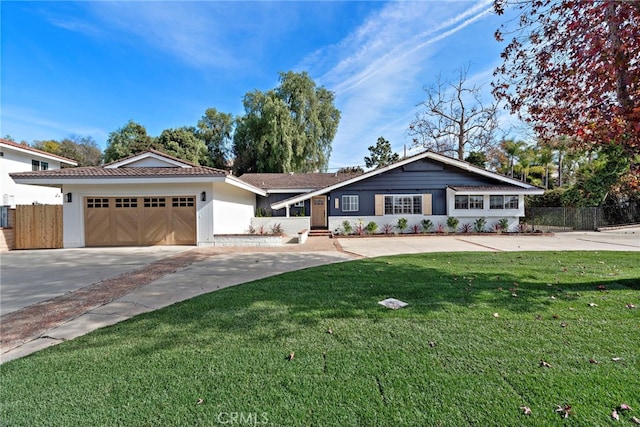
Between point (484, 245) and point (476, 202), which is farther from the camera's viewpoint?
point (476, 202)

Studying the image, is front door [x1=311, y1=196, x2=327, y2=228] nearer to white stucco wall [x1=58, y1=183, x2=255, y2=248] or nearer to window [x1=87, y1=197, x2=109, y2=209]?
white stucco wall [x1=58, y1=183, x2=255, y2=248]

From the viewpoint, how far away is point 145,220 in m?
11.8

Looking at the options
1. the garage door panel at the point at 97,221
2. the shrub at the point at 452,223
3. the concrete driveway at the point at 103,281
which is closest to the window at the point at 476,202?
the shrub at the point at 452,223

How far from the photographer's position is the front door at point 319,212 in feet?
60.5

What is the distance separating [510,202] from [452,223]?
12.1 feet

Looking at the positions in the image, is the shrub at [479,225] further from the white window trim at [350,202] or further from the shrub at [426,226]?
the white window trim at [350,202]

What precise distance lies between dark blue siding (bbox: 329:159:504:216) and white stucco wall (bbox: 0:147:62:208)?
63.0 ft

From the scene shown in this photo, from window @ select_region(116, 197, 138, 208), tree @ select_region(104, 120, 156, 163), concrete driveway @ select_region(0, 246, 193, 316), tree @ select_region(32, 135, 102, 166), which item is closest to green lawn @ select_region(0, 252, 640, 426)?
A: concrete driveway @ select_region(0, 246, 193, 316)

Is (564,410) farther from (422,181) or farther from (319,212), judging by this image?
(319,212)

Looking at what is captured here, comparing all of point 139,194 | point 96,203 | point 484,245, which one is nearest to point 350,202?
point 484,245

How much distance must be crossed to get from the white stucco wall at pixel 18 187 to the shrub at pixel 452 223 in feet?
83.5

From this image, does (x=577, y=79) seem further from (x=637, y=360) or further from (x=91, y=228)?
(x=91, y=228)

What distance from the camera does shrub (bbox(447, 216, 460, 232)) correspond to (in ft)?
54.2

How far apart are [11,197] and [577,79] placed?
25728 millimetres
